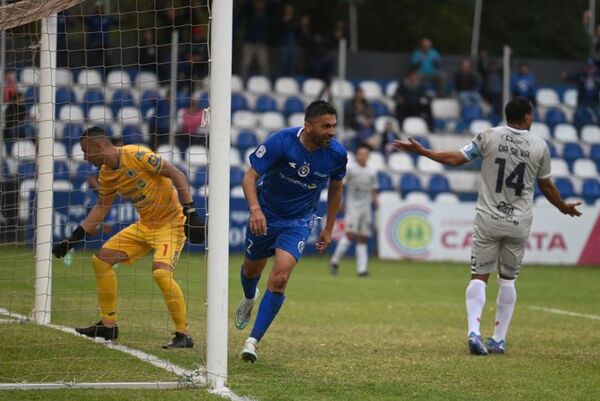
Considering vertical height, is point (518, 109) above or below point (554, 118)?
below

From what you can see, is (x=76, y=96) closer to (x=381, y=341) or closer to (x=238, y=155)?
(x=238, y=155)

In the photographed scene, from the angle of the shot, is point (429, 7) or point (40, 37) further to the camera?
point (429, 7)

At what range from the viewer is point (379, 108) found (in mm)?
28922

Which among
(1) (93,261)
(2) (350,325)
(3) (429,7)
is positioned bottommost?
(2) (350,325)

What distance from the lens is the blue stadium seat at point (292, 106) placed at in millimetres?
27750

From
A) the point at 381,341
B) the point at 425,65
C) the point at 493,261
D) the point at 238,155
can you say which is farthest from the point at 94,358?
the point at 425,65

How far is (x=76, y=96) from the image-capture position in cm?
2545

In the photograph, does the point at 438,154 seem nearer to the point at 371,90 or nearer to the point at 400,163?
the point at 400,163

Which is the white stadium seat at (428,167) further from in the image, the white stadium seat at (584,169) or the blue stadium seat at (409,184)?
the white stadium seat at (584,169)

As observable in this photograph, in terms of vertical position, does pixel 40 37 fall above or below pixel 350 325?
above

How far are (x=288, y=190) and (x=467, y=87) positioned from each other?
2084cm

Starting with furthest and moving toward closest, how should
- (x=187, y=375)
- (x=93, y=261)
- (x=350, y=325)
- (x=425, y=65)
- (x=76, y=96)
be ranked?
(x=425, y=65)
(x=76, y=96)
(x=350, y=325)
(x=93, y=261)
(x=187, y=375)

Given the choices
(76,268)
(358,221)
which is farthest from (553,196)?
(358,221)

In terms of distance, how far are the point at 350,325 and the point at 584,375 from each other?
3.97 m
